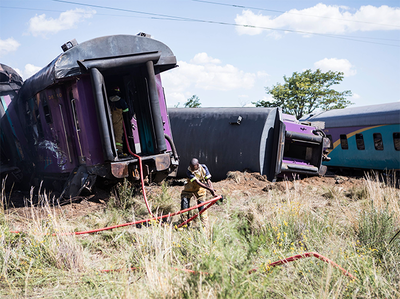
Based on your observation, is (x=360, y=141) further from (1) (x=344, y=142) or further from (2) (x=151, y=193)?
(2) (x=151, y=193)

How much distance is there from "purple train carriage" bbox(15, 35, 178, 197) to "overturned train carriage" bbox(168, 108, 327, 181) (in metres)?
3.06

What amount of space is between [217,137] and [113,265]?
23.2ft

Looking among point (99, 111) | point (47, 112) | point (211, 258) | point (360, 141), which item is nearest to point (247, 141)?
point (99, 111)

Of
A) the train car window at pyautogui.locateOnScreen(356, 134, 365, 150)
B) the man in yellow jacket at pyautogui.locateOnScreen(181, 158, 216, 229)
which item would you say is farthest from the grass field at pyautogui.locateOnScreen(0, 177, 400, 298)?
the train car window at pyautogui.locateOnScreen(356, 134, 365, 150)

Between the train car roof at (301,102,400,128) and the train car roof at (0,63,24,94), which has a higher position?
the train car roof at (0,63,24,94)

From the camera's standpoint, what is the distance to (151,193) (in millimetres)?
7531

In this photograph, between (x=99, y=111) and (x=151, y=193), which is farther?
(x=151, y=193)

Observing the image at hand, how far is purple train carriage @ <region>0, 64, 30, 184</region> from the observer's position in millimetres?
9156

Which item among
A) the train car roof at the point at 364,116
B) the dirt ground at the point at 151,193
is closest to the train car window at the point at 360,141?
the train car roof at the point at 364,116

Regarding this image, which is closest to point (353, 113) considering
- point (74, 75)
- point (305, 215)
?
point (305, 215)

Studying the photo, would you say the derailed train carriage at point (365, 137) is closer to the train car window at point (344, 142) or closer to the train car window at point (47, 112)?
the train car window at point (344, 142)

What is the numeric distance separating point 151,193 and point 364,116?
35.9ft

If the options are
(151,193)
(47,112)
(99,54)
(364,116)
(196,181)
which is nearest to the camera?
(196,181)

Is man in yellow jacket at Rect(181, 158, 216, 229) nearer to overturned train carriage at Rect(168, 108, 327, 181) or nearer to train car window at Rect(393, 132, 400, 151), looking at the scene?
overturned train carriage at Rect(168, 108, 327, 181)
